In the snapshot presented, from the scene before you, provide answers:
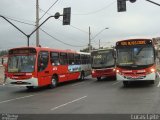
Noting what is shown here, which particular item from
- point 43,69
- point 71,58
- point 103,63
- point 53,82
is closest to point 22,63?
point 43,69

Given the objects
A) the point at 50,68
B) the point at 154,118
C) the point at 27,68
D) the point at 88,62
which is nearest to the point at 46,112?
the point at 154,118

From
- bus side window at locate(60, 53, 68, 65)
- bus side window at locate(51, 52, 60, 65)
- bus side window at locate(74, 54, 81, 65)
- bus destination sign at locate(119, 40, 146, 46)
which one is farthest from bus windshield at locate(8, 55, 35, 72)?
bus side window at locate(74, 54, 81, 65)

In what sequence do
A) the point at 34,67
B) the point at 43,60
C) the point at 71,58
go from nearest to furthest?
the point at 34,67 → the point at 43,60 → the point at 71,58

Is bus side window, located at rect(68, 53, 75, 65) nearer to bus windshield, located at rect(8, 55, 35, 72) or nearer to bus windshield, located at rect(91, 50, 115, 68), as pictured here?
bus windshield, located at rect(91, 50, 115, 68)

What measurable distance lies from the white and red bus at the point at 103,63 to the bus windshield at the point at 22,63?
9608 millimetres

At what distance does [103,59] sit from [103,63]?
373 millimetres

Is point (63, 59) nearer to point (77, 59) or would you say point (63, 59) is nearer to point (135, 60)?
point (77, 59)

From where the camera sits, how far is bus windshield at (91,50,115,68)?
30969mm

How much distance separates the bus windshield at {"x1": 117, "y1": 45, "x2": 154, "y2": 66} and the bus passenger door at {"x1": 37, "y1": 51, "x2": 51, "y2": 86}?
4.74 m

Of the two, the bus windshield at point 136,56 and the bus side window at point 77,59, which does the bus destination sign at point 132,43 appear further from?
the bus side window at point 77,59

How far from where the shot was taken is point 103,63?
102 ft

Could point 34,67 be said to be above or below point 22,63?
below

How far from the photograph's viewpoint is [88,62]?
35281 mm

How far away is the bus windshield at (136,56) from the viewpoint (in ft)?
73.0
